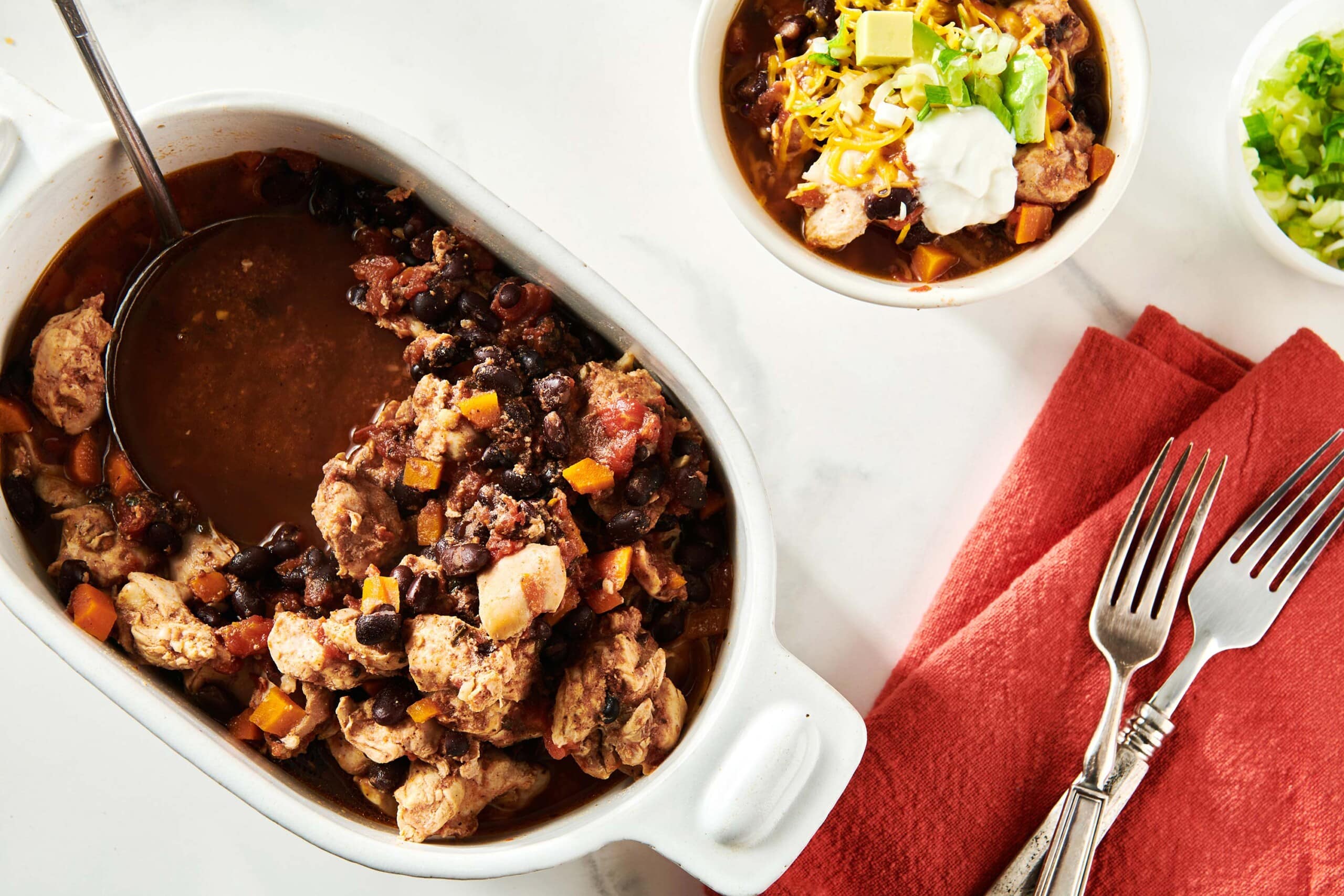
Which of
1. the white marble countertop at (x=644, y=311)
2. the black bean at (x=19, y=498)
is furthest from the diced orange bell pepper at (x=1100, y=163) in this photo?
the black bean at (x=19, y=498)

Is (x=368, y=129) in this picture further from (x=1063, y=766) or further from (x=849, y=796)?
(x=1063, y=766)

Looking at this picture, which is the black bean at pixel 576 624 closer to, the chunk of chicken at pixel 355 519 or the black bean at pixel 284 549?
the chunk of chicken at pixel 355 519

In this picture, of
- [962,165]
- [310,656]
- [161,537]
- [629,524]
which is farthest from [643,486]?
[161,537]

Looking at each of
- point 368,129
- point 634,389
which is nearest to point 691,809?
point 634,389

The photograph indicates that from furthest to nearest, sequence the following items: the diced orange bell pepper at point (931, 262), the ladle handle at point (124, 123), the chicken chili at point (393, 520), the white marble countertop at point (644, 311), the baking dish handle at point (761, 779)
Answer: the white marble countertop at point (644, 311) < the diced orange bell pepper at point (931, 262) < the chicken chili at point (393, 520) < the baking dish handle at point (761, 779) < the ladle handle at point (124, 123)

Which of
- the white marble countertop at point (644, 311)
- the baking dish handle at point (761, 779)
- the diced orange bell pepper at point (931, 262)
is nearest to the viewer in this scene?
the baking dish handle at point (761, 779)

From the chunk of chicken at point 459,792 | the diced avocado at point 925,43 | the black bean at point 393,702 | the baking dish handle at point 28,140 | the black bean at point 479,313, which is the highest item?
the baking dish handle at point 28,140

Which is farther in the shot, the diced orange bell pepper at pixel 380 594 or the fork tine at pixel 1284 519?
the fork tine at pixel 1284 519

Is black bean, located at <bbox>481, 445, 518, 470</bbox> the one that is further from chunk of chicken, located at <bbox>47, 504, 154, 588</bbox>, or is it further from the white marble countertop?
chunk of chicken, located at <bbox>47, 504, 154, 588</bbox>
